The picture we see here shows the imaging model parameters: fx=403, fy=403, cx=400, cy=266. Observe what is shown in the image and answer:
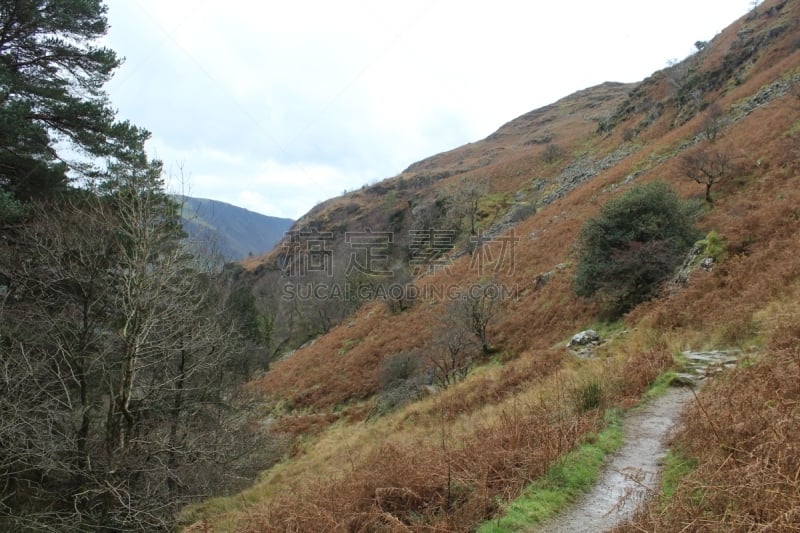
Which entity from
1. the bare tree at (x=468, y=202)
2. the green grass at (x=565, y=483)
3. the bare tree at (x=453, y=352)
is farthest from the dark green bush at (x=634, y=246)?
the bare tree at (x=468, y=202)

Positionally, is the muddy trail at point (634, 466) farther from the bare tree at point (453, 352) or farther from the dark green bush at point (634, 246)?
Answer: the bare tree at point (453, 352)

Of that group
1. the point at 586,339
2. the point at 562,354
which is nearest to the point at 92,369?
the point at 562,354

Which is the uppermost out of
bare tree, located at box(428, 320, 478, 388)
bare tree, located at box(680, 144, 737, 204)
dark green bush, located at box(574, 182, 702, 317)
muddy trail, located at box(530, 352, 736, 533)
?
bare tree, located at box(680, 144, 737, 204)

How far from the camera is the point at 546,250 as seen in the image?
22.7 metres

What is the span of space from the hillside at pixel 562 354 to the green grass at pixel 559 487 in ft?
0.33

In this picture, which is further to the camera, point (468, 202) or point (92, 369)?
point (468, 202)

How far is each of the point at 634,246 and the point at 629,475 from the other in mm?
10576

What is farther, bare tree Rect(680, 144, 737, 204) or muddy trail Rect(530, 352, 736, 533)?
bare tree Rect(680, 144, 737, 204)

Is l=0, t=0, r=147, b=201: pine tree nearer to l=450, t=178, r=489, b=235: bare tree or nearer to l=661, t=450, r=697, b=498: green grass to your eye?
l=661, t=450, r=697, b=498: green grass

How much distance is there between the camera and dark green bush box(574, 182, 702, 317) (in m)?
12.4

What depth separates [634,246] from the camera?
12.6 meters

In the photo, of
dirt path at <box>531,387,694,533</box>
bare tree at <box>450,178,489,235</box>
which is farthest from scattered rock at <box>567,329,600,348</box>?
bare tree at <box>450,178,489,235</box>

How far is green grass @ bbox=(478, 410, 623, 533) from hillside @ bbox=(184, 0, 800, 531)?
10cm

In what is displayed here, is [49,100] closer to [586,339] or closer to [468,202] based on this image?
[586,339]
